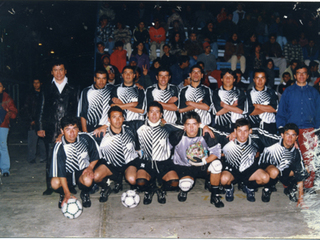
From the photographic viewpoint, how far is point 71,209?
3.88 meters

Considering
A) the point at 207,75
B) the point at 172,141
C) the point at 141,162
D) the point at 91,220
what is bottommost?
the point at 91,220

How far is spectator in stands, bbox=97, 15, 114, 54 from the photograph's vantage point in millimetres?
9926

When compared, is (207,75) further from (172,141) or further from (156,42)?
(172,141)

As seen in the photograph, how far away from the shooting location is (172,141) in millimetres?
4738

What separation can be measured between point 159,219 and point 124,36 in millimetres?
7216

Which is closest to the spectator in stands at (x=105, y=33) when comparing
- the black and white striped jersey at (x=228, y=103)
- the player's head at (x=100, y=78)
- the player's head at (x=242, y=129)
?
the player's head at (x=100, y=78)

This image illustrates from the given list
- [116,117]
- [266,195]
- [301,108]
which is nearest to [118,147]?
[116,117]

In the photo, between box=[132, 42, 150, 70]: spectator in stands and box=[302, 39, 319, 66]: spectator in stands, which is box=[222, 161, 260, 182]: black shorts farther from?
box=[302, 39, 319, 66]: spectator in stands

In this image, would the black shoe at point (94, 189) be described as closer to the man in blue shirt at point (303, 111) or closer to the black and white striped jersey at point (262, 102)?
the black and white striped jersey at point (262, 102)

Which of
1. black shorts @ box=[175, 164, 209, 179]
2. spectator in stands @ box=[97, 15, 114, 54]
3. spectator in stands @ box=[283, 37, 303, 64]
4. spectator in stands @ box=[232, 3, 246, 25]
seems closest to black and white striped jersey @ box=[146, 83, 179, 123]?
black shorts @ box=[175, 164, 209, 179]

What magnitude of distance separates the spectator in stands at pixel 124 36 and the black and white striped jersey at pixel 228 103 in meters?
5.22

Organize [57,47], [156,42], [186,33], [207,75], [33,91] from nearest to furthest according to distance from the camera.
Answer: [33,91], [207,75], [156,42], [186,33], [57,47]

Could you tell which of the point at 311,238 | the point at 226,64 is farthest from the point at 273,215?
the point at 226,64

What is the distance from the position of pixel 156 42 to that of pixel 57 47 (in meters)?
5.97
